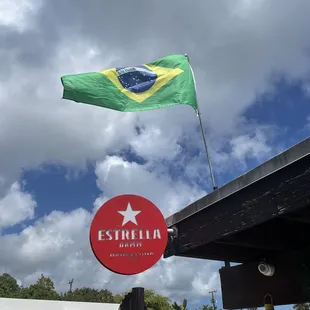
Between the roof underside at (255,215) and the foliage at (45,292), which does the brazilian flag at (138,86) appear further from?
the foliage at (45,292)

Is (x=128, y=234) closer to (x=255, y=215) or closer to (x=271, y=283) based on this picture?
(x=255, y=215)

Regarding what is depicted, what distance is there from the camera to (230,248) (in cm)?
447

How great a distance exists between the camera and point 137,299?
3104 millimetres

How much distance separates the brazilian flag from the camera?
6111 millimetres

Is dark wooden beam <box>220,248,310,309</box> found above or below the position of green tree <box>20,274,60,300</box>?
below

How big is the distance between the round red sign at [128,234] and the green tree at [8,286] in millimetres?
48716

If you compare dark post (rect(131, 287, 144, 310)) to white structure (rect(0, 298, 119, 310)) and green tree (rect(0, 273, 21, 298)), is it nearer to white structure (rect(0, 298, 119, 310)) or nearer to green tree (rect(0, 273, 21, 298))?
white structure (rect(0, 298, 119, 310))

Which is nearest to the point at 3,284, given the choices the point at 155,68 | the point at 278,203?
the point at 155,68

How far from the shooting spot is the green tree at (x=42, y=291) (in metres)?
46.1

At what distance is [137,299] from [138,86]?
13.8ft

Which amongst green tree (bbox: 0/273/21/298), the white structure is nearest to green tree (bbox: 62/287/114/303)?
green tree (bbox: 0/273/21/298)

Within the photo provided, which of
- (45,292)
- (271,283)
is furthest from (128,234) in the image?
(45,292)

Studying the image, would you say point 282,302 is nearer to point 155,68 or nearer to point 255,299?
point 255,299

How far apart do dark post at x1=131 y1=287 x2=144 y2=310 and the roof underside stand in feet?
2.87
